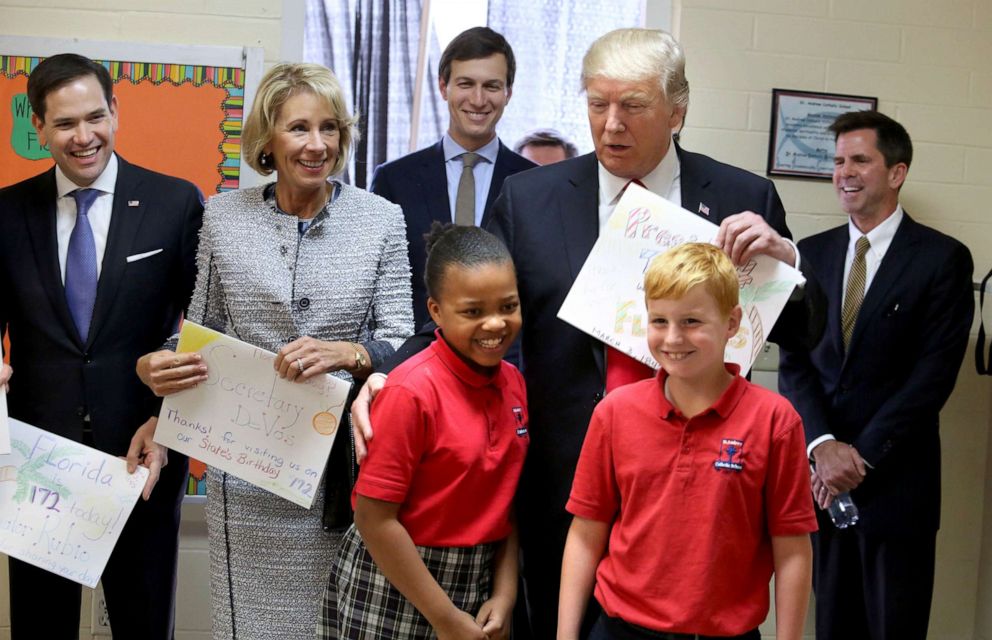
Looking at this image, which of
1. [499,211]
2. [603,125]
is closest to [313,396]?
[499,211]

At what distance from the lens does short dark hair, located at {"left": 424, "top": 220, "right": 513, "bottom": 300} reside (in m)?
1.73

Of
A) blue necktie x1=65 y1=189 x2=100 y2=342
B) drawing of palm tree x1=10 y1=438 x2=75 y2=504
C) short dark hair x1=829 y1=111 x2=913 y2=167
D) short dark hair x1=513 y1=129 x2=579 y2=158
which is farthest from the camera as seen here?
short dark hair x1=513 y1=129 x2=579 y2=158

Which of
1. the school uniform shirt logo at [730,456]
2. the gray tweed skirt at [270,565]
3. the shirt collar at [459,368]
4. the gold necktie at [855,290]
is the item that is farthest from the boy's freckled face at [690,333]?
the gold necktie at [855,290]

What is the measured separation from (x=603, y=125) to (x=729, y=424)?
58 centimetres

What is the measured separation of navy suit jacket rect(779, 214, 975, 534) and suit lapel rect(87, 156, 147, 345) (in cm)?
196

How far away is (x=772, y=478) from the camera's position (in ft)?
5.04

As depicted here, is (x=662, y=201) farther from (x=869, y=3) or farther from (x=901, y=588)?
(x=869, y=3)

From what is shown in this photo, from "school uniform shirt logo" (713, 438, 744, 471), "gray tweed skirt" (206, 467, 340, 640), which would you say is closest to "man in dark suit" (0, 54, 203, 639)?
"gray tweed skirt" (206, 467, 340, 640)

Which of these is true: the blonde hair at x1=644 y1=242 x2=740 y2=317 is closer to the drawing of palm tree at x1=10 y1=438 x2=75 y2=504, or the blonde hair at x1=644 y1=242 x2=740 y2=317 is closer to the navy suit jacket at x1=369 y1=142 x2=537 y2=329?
the navy suit jacket at x1=369 y1=142 x2=537 y2=329

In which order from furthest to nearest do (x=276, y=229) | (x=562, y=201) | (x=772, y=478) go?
(x=276, y=229) → (x=562, y=201) → (x=772, y=478)

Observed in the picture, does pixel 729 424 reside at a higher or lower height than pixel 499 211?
lower

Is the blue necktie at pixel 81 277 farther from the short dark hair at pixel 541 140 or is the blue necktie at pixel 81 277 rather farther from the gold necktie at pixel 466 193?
the short dark hair at pixel 541 140

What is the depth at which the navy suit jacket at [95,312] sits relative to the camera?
7.43 ft

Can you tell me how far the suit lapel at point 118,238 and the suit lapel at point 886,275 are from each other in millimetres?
2107
